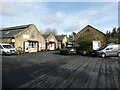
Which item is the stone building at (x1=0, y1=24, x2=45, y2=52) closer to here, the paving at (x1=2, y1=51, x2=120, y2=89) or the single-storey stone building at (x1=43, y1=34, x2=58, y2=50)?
the single-storey stone building at (x1=43, y1=34, x2=58, y2=50)

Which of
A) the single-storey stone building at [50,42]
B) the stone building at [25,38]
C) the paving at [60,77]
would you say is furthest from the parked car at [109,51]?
the single-storey stone building at [50,42]

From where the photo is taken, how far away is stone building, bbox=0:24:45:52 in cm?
3209

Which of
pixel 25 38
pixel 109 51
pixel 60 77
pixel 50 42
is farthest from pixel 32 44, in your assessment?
pixel 60 77

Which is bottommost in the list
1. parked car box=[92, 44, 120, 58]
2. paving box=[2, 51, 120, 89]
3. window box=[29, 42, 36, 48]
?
paving box=[2, 51, 120, 89]

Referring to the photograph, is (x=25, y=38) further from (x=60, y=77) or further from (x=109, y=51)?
(x=60, y=77)

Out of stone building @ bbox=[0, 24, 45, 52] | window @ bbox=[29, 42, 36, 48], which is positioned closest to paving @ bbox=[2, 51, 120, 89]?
stone building @ bbox=[0, 24, 45, 52]

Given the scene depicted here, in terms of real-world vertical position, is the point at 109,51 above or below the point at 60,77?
above

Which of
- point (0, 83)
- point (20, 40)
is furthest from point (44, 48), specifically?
point (0, 83)

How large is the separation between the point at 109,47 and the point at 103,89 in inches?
699

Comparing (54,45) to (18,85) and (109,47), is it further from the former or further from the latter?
(18,85)

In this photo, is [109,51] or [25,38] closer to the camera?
[109,51]

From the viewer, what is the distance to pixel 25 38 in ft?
113

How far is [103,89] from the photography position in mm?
6594

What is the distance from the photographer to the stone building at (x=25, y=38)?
1264 inches
